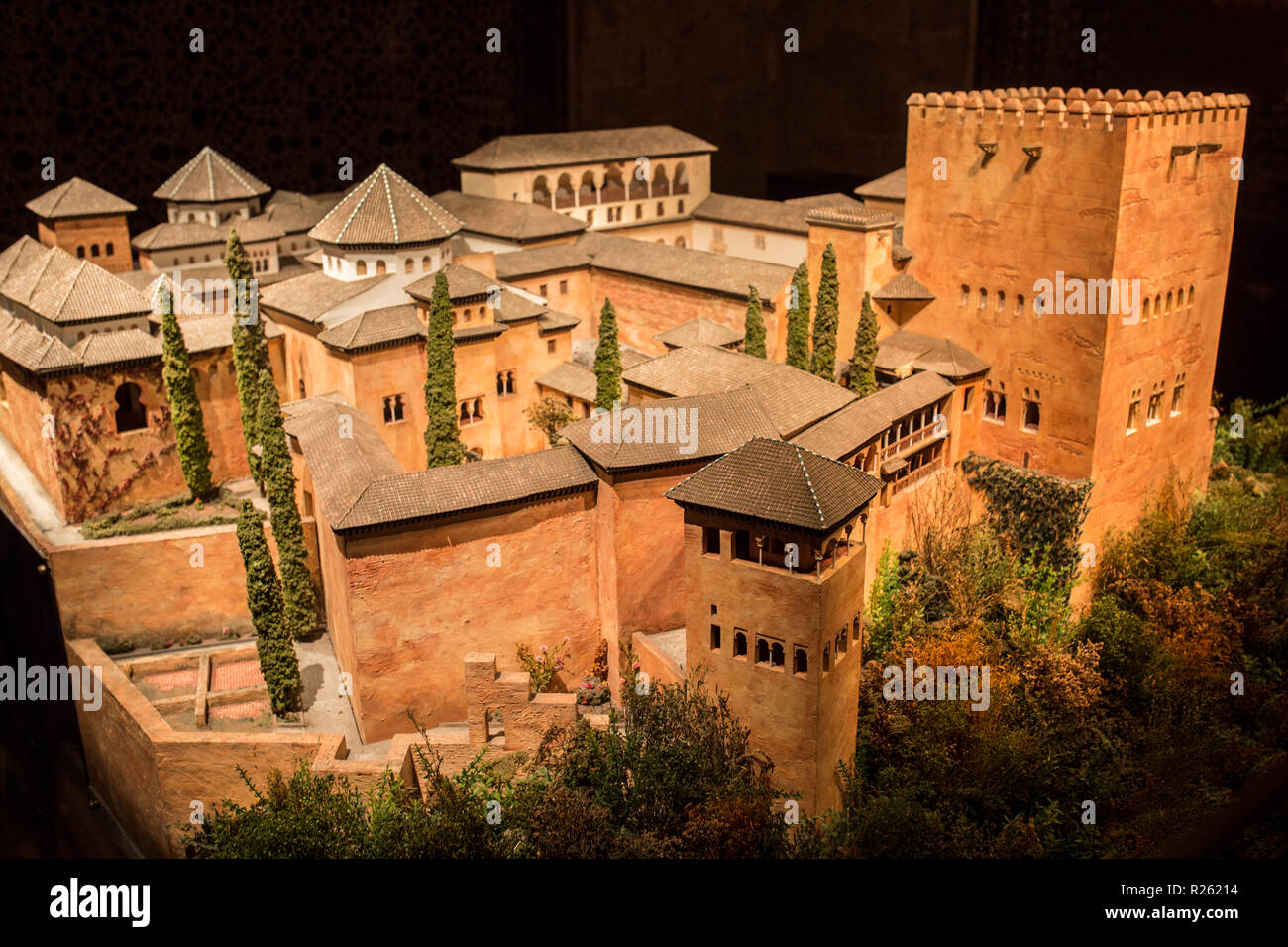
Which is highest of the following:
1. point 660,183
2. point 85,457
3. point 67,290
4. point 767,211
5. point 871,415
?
point 660,183

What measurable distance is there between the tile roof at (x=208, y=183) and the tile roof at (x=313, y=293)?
20.5 ft

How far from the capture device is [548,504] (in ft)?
70.5

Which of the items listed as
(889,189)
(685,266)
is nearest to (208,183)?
(685,266)

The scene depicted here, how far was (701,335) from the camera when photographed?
3139 centimetres

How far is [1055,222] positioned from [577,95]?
27.9 meters

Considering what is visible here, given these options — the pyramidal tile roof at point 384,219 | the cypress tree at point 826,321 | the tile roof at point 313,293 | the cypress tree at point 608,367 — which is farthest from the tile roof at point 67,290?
the cypress tree at point 826,321

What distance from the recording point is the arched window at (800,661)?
1769cm

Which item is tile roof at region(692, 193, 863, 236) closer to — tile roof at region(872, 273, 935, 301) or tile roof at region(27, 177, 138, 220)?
tile roof at region(872, 273, 935, 301)

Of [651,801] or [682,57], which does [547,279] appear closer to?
[682,57]

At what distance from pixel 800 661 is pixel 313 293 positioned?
18976 mm

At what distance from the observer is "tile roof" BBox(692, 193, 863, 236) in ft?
134

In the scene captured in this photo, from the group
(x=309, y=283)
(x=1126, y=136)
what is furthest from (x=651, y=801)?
(x=309, y=283)

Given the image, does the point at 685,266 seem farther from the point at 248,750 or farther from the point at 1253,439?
the point at 248,750

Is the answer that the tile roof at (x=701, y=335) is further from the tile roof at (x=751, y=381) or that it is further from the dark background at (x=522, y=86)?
the dark background at (x=522, y=86)
